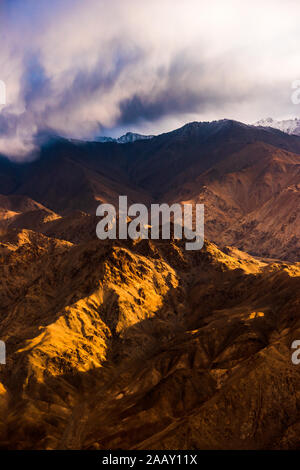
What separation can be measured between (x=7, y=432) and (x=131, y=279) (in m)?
74.7

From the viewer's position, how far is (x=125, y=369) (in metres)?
140

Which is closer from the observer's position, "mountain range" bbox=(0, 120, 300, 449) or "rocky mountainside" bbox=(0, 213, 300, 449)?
"mountain range" bbox=(0, 120, 300, 449)

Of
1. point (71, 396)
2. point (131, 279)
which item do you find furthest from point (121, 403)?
point (131, 279)

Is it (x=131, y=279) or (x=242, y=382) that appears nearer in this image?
(x=242, y=382)

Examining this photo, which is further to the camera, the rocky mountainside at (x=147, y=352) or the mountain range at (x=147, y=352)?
the rocky mountainside at (x=147, y=352)

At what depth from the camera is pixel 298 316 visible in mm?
130500

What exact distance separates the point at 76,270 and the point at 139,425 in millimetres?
82959
